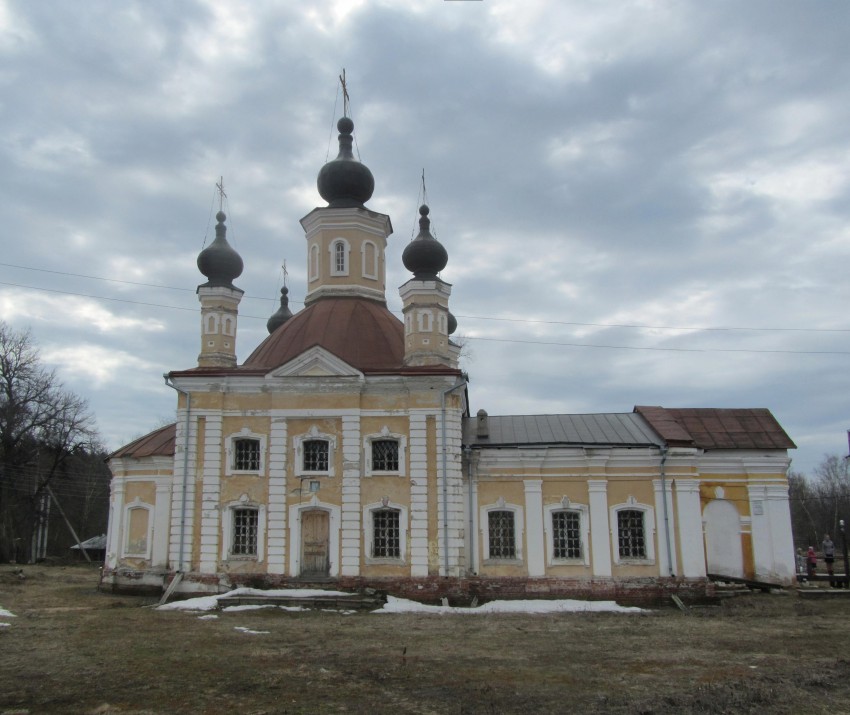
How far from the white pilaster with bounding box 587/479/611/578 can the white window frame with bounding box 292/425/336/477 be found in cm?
681

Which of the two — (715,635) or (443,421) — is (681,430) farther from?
(715,635)

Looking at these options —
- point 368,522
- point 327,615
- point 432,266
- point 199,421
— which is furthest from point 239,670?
point 432,266

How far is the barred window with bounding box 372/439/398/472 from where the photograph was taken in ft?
65.2

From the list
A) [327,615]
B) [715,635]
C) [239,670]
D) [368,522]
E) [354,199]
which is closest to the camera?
[239,670]

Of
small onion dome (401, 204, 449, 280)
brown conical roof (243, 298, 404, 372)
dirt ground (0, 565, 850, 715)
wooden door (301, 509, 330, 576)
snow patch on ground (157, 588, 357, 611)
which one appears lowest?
dirt ground (0, 565, 850, 715)

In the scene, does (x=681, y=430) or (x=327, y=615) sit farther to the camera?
(x=681, y=430)

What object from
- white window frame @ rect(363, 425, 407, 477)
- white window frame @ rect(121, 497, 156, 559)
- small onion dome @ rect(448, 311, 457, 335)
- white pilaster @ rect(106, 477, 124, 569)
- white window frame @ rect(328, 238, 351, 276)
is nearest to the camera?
white window frame @ rect(363, 425, 407, 477)

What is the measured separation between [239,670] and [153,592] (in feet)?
41.0

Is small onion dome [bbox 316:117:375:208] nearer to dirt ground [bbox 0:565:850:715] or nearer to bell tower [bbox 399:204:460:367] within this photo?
bell tower [bbox 399:204:460:367]

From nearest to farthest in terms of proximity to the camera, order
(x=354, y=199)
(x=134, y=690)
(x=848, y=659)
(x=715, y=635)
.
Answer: (x=134, y=690)
(x=848, y=659)
(x=715, y=635)
(x=354, y=199)

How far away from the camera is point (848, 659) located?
36.5 feet

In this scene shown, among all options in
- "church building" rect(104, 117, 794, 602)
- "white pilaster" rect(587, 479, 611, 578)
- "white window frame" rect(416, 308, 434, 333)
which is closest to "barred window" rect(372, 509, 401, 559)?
"church building" rect(104, 117, 794, 602)

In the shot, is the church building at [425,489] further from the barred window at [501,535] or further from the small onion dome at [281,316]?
the small onion dome at [281,316]

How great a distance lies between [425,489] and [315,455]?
300 centimetres
